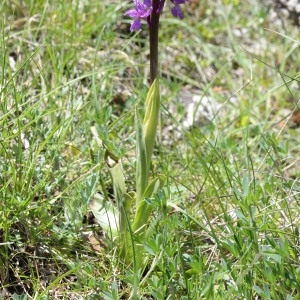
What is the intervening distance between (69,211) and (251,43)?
202cm

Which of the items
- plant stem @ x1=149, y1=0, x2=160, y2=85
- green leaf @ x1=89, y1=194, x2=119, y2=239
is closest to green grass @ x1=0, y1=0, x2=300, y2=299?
green leaf @ x1=89, y1=194, x2=119, y2=239

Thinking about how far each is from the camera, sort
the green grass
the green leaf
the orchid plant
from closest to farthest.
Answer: the green grass, the orchid plant, the green leaf

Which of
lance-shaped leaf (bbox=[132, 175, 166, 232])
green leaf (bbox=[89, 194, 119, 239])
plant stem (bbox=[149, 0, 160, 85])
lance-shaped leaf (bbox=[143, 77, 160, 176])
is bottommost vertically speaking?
green leaf (bbox=[89, 194, 119, 239])

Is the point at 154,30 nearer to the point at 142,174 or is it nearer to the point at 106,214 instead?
the point at 142,174

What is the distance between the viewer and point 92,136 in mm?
2238

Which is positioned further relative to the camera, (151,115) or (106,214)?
(106,214)

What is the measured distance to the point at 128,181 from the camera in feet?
6.87

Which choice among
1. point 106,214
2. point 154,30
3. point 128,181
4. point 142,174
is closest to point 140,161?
point 142,174

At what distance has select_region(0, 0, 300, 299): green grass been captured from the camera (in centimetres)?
149

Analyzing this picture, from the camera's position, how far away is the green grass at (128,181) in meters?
1.49

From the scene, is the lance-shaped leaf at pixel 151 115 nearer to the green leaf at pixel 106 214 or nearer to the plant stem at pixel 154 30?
the plant stem at pixel 154 30

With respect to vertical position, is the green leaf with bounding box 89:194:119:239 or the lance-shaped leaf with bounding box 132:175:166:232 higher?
the lance-shaped leaf with bounding box 132:175:166:232

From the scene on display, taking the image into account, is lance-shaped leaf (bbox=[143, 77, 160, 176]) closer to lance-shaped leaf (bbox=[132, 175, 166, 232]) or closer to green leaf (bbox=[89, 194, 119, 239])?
lance-shaped leaf (bbox=[132, 175, 166, 232])

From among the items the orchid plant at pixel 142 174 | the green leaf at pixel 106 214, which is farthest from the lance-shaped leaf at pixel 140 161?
the green leaf at pixel 106 214
